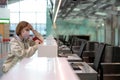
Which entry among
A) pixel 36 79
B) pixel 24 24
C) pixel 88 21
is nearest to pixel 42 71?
pixel 36 79

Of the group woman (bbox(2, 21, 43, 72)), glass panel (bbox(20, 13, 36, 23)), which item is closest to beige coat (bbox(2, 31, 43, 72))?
woman (bbox(2, 21, 43, 72))

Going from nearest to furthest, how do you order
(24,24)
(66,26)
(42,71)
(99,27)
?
(42,71) < (24,24) < (99,27) < (66,26)

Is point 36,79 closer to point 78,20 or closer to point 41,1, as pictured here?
point 78,20

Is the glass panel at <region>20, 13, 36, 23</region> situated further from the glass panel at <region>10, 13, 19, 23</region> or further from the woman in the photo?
the woman

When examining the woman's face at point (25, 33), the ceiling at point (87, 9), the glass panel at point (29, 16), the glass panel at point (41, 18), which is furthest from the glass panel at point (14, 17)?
the woman's face at point (25, 33)

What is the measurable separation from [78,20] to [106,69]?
14.6 m

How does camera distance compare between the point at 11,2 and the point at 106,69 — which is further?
the point at 11,2

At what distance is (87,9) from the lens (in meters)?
14.3

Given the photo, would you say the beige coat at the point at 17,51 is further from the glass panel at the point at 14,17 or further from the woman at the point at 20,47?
the glass panel at the point at 14,17

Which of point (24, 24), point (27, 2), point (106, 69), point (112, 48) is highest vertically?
point (27, 2)

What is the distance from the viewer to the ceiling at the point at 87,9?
10273 millimetres

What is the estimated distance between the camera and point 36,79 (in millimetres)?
1447

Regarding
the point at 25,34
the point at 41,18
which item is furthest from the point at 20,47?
the point at 41,18

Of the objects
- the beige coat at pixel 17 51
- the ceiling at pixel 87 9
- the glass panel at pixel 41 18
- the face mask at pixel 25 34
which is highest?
the glass panel at pixel 41 18
